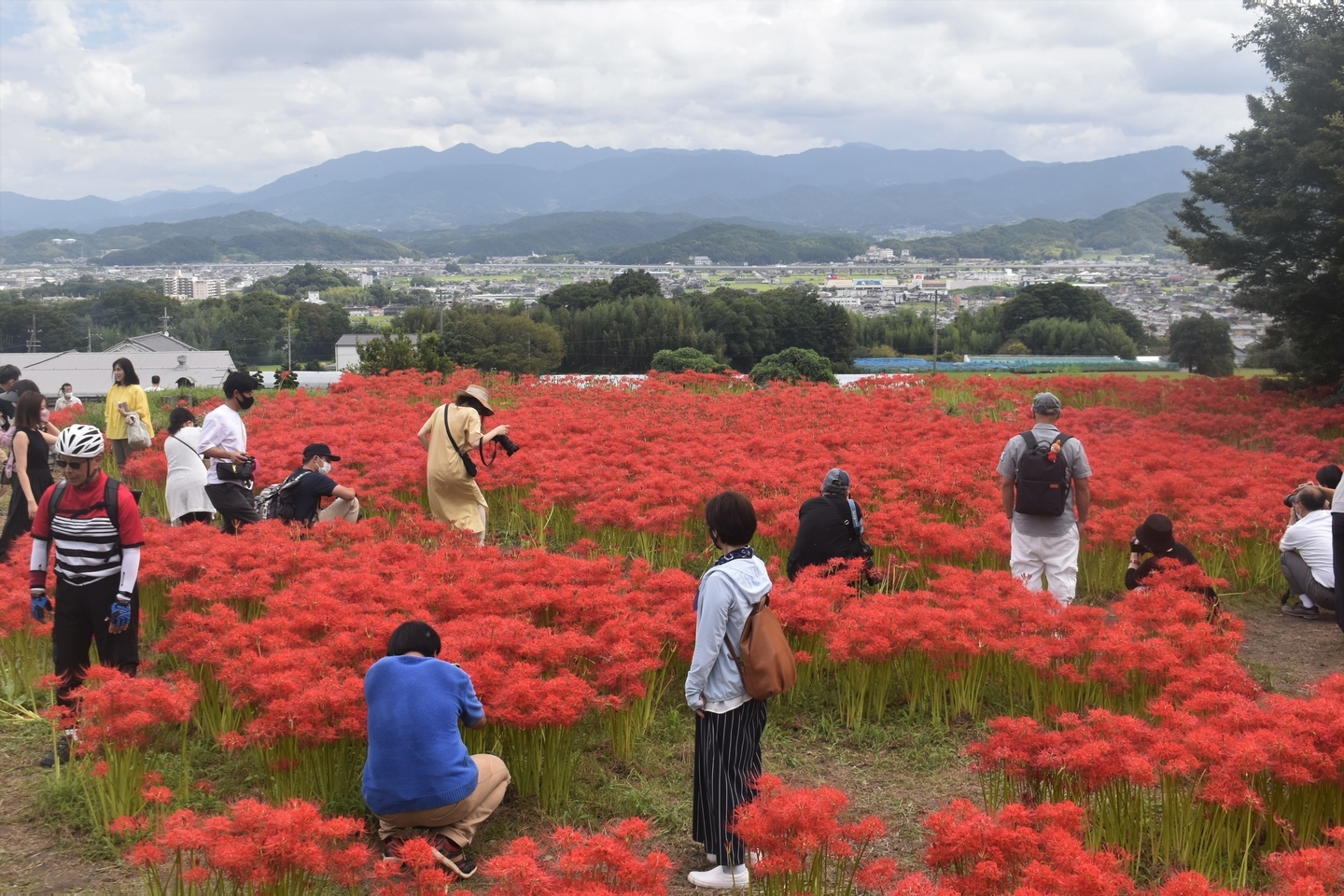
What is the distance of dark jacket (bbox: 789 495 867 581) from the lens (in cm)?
891

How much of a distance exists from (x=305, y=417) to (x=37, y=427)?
820 centimetres

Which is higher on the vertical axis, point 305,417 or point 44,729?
point 305,417

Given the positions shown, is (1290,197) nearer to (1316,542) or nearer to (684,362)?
(1316,542)

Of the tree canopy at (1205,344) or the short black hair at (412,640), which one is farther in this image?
the tree canopy at (1205,344)

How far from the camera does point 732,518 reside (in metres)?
5.54

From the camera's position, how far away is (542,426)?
1608 centimetres

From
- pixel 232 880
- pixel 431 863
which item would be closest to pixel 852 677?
pixel 431 863

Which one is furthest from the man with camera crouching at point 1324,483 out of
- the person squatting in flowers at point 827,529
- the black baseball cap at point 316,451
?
→ the black baseball cap at point 316,451

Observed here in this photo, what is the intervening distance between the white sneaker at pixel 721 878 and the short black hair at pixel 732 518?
1.74 meters

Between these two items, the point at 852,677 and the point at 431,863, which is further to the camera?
the point at 852,677

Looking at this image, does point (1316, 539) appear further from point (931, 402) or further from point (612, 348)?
point (612, 348)

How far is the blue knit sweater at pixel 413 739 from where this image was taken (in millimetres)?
5523

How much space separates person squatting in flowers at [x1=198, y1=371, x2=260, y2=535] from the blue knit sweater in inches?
222

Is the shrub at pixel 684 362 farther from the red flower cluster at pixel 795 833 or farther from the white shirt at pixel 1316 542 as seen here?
the red flower cluster at pixel 795 833
